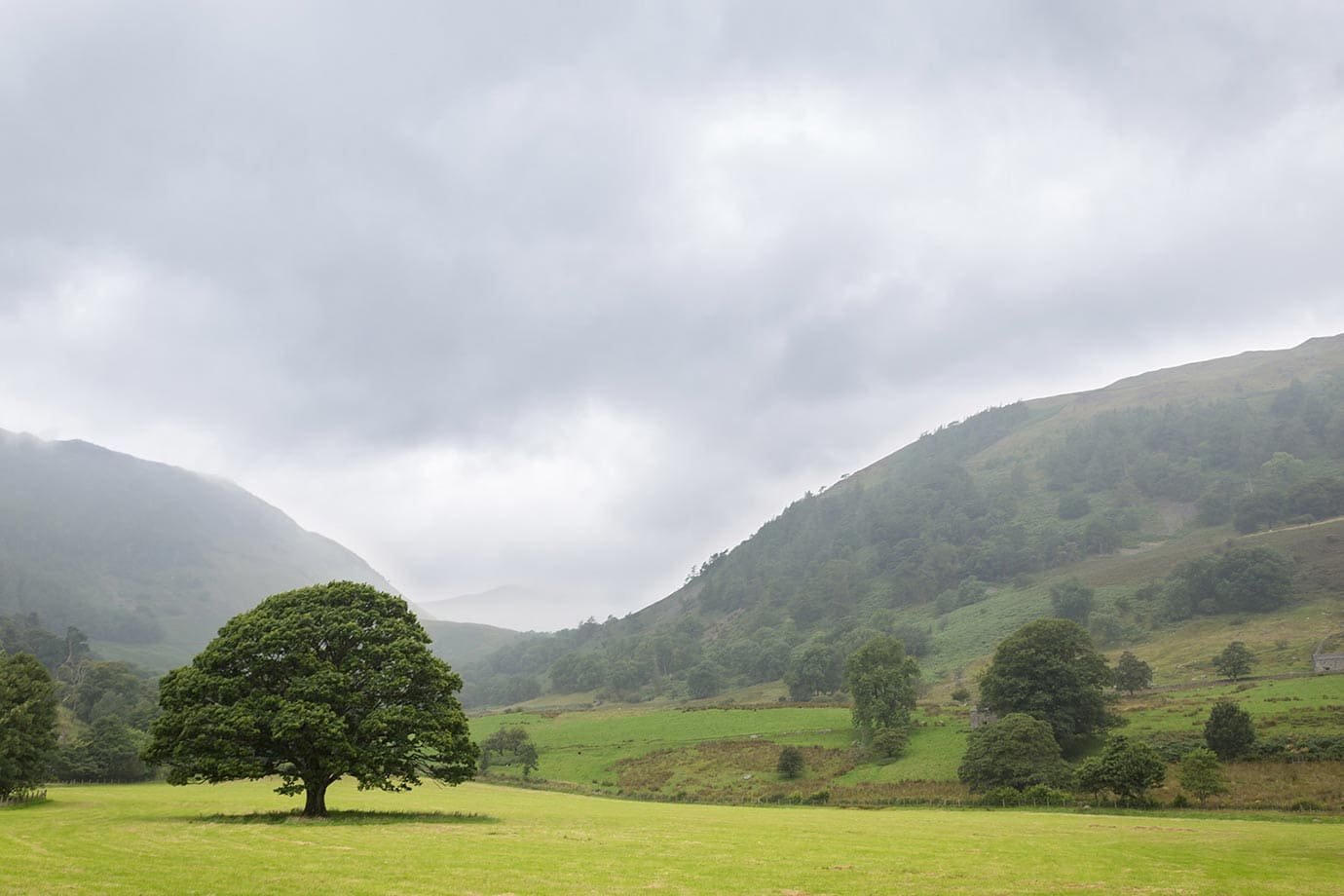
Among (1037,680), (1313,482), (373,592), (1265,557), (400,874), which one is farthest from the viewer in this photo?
(1313,482)

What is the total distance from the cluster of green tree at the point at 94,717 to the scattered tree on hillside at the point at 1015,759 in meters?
66.8

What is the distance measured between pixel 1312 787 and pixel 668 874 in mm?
56093

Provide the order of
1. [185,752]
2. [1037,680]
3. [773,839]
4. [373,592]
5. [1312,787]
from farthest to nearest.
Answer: [1037,680], [1312,787], [373,592], [185,752], [773,839]

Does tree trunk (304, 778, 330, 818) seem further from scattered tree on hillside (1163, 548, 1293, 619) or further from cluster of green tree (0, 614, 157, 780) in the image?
scattered tree on hillside (1163, 548, 1293, 619)

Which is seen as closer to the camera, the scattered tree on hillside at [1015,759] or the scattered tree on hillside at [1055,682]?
the scattered tree on hillside at [1015,759]

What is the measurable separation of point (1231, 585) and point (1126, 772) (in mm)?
121934

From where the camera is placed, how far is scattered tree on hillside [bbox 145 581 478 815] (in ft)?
124

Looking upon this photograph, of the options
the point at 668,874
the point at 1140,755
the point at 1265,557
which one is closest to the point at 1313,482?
the point at 1265,557

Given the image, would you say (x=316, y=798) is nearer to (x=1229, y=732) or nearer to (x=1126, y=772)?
(x=1126, y=772)

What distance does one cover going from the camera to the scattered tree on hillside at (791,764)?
262ft

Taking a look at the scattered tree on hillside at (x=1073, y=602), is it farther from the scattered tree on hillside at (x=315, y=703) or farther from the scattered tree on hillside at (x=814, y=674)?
the scattered tree on hillside at (x=315, y=703)

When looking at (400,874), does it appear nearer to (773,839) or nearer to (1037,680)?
(773,839)

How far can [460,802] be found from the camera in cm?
5309

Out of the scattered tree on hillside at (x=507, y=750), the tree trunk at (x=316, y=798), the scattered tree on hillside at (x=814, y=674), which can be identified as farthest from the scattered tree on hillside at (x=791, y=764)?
the scattered tree on hillside at (x=814, y=674)
